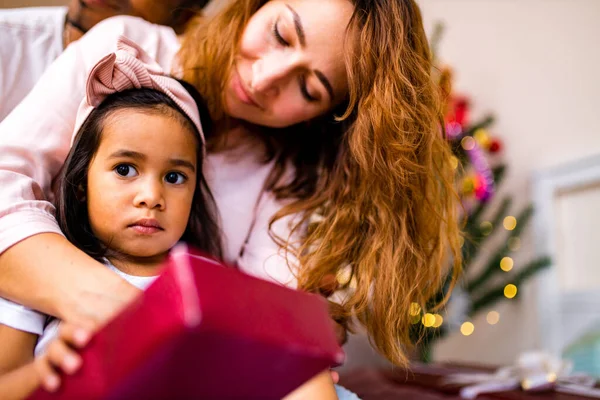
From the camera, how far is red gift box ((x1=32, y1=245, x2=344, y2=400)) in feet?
1.24

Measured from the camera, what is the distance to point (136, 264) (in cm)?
82

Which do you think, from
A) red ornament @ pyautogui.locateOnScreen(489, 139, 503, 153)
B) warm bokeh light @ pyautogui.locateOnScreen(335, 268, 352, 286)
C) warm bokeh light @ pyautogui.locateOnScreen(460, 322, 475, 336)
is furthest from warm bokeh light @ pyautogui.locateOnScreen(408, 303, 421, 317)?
red ornament @ pyautogui.locateOnScreen(489, 139, 503, 153)

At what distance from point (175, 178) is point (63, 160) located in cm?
19

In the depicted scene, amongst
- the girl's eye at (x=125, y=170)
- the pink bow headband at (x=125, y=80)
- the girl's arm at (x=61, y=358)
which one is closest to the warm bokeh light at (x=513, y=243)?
the pink bow headband at (x=125, y=80)

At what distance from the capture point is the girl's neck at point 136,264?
808 mm

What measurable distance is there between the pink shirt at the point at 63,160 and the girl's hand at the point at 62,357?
254 millimetres

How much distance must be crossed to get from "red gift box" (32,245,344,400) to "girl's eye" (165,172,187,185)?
41 centimetres

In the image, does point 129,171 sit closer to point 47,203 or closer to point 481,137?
point 47,203

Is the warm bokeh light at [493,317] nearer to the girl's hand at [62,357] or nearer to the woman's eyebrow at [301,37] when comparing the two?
the woman's eyebrow at [301,37]

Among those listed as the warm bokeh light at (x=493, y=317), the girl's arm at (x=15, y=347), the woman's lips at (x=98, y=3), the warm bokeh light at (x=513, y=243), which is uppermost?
the woman's lips at (x=98, y=3)

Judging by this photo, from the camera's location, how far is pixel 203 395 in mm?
417

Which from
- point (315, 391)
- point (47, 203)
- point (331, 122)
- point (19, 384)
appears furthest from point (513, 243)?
point (19, 384)

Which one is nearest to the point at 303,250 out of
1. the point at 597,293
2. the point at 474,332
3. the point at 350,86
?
the point at 350,86

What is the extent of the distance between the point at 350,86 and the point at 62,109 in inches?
18.2
